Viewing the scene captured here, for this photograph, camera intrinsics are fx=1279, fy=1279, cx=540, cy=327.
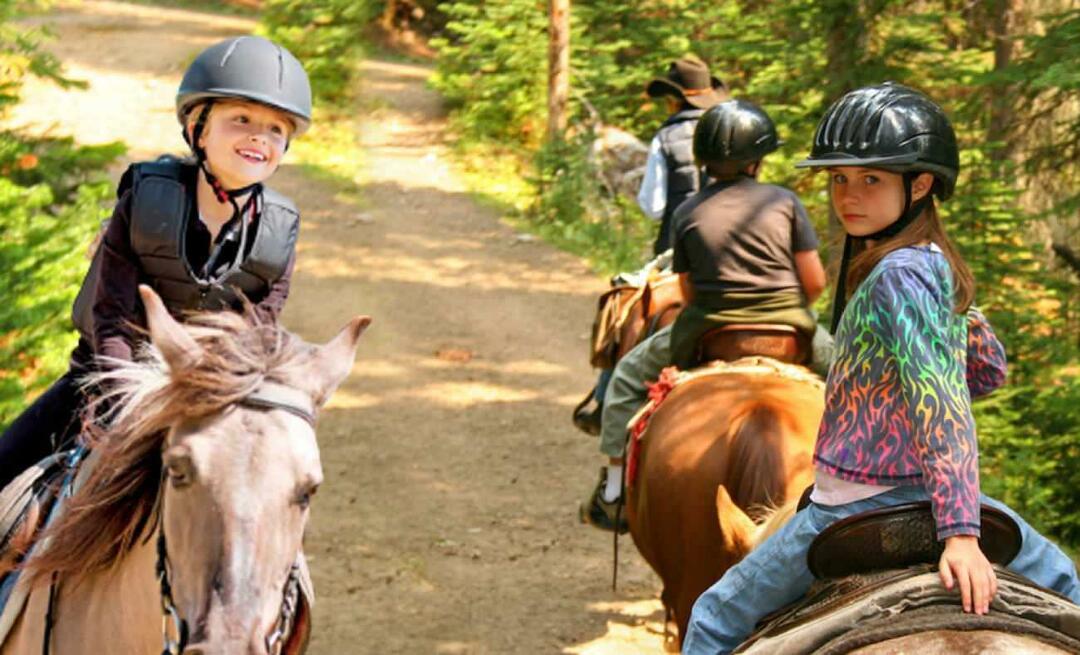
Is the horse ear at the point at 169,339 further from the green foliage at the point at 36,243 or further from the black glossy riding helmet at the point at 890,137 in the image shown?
the green foliage at the point at 36,243

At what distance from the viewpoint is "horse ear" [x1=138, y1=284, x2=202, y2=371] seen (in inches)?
118

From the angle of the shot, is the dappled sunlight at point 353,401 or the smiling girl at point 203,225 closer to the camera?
the smiling girl at point 203,225

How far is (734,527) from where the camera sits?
173 inches

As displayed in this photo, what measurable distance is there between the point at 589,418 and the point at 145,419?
584 centimetres

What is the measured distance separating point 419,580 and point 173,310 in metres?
4.72

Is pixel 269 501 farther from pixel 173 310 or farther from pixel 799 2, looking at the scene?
pixel 799 2

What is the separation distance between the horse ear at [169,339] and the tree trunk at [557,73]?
1594cm

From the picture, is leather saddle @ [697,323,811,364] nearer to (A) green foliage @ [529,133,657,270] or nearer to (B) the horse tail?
(B) the horse tail

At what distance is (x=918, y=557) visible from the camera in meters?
3.14

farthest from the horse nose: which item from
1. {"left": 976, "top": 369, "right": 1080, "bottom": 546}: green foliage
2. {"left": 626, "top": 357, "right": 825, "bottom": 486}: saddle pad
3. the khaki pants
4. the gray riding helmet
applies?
{"left": 976, "top": 369, "right": 1080, "bottom": 546}: green foliage

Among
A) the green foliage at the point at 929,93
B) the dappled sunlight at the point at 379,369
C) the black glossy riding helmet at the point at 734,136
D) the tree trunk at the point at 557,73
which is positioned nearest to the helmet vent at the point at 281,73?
the black glossy riding helmet at the point at 734,136

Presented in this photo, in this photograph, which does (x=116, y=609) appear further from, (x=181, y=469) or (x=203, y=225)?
(x=203, y=225)

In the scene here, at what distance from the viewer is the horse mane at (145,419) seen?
120 inches

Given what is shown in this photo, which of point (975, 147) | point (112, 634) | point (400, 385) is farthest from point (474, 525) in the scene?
point (112, 634)
